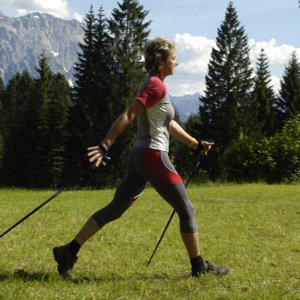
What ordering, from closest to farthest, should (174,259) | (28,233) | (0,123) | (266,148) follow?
(174,259)
(28,233)
(266,148)
(0,123)

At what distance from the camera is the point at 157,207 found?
12.1 metres

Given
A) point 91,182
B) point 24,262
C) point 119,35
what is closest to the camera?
point 24,262

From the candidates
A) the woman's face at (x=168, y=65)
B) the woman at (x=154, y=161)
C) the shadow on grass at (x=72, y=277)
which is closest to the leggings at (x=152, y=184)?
the woman at (x=154, y=161)

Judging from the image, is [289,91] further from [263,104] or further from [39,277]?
[39,277]

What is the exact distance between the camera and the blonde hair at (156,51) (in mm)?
4941

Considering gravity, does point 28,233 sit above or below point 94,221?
below

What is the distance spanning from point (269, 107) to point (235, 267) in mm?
52114

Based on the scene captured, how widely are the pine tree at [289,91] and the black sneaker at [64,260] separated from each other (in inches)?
2107

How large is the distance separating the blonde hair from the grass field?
2176 millimetres

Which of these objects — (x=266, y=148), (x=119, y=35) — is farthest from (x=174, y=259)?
(x=119, y=35)

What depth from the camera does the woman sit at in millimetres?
4828

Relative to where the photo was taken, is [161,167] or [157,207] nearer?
[161,167]

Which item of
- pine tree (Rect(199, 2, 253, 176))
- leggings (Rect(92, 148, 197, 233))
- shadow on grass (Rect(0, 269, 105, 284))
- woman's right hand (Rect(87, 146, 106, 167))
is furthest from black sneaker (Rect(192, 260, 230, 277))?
pine tree (Rect(199, 2, 253, 176))

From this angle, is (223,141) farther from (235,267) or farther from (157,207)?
(235,267)
